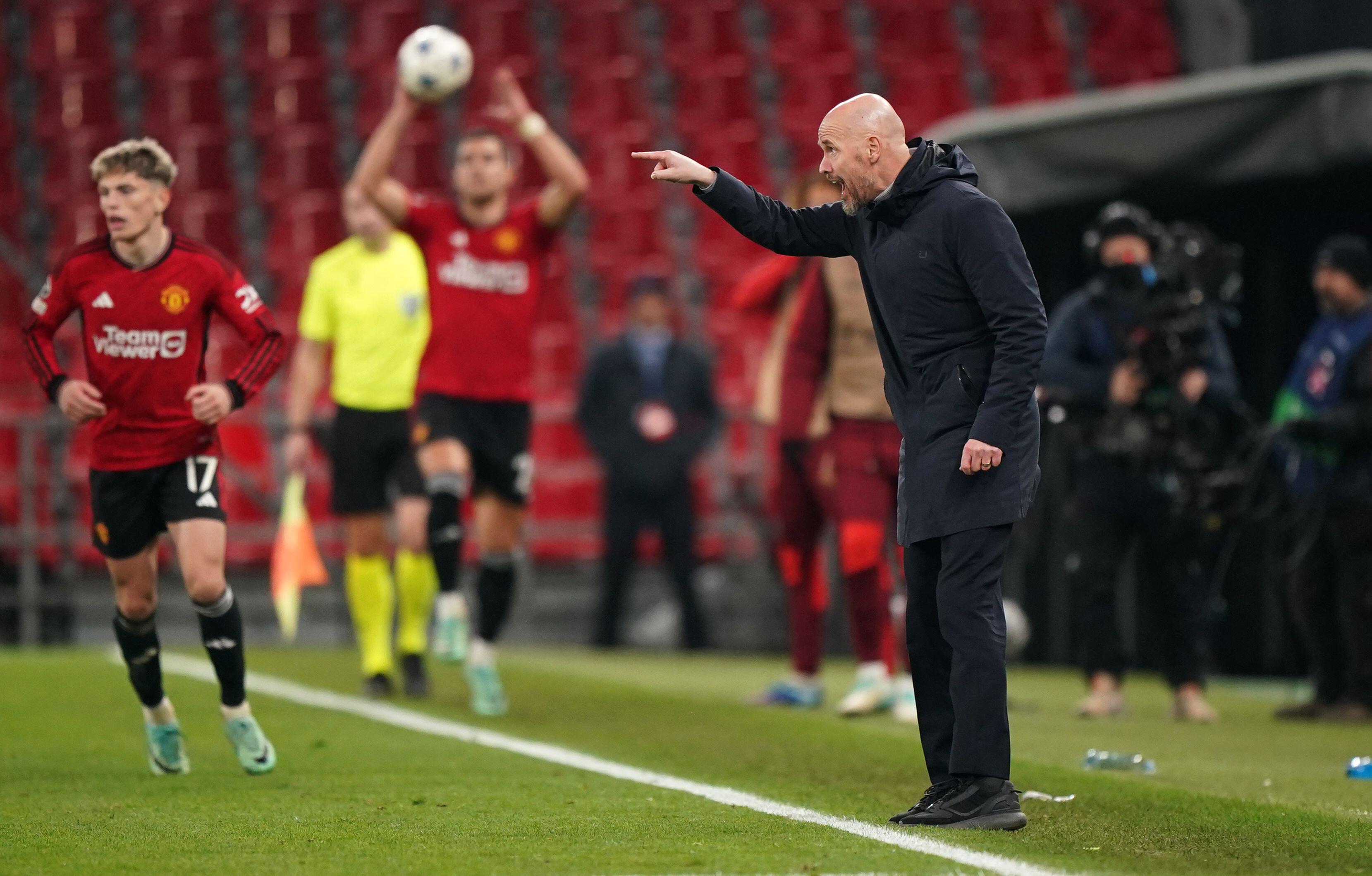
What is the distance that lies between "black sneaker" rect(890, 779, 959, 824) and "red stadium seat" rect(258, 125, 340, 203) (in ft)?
41.5

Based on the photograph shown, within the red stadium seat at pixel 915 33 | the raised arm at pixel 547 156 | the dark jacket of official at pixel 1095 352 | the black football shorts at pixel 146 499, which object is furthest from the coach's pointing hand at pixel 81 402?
the red stadium seat at pixel 915 33

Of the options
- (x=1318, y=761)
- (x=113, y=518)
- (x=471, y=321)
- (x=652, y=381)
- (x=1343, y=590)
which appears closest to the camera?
A: (x=113, y=518)

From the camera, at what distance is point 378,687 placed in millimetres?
9320

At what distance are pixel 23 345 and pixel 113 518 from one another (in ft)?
2.06

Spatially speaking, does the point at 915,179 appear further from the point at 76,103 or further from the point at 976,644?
the point at 76,103

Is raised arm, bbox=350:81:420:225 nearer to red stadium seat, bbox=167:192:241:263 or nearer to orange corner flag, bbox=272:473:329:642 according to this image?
orange corner flag, bbox=272:473:329:642

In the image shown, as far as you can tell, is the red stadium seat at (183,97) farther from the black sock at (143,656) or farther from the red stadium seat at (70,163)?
the black sock at (143,656)

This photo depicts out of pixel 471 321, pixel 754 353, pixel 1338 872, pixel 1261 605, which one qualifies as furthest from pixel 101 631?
pixel 1338 872

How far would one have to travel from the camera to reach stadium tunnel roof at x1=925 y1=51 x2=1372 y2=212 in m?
9.89

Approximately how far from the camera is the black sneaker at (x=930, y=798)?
5070mm

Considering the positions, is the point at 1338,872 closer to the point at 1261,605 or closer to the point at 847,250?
the point at 847,250

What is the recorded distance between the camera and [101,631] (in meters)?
13.8

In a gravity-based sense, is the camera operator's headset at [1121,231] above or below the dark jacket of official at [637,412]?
above

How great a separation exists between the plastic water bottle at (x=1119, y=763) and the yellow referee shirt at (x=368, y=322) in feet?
13.8
